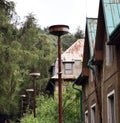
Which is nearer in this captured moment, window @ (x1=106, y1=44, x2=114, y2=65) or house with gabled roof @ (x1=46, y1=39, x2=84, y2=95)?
window @ (x1=106, y1=44, x2=114, y2=65)

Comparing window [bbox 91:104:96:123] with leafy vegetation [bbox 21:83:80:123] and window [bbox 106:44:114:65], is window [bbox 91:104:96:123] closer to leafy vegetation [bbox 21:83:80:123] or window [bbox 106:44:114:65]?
window [bbox 106:44:114:65]

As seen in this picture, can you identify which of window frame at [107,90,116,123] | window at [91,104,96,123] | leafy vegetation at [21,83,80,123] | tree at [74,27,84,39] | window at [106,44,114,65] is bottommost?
leafy vegetation at [21,83,80,123]

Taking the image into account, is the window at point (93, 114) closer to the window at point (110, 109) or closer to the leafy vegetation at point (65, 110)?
the window at point (110, 109)

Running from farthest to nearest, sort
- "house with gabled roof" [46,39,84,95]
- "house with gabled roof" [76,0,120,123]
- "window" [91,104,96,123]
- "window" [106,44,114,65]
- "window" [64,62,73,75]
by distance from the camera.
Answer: "window" [64,62,73,75] → "house with gabled roof" [46,39,84,95] → "window" [91,104,96,123] → "window" [106,44,114,65] → "house with gabled roof" [76,0,120,123]

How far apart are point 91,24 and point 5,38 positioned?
17.1 m

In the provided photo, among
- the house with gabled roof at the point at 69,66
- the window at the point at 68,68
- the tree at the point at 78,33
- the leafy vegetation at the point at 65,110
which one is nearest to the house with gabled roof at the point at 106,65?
the leafy vegetation at the point at 65,110

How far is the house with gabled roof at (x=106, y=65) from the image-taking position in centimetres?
1758

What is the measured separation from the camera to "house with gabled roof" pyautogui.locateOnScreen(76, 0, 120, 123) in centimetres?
1758

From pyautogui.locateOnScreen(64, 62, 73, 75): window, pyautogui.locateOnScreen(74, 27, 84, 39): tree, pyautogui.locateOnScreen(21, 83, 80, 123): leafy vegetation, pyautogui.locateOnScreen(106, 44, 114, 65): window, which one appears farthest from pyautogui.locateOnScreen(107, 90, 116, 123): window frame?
pyautogui.locateOnScreen(74, 27, 84, 39): tree

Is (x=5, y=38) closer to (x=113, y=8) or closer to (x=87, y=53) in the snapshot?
(x=87, y=53)

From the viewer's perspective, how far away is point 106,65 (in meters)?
19.8

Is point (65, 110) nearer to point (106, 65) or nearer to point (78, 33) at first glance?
point (106, 65)

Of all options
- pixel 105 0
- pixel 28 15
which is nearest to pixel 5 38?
pixel 28 15

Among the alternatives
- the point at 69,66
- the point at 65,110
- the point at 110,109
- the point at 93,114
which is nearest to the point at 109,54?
the point at 110,109
